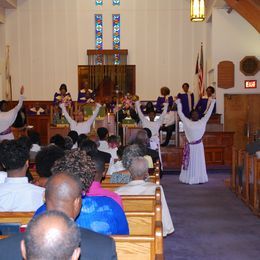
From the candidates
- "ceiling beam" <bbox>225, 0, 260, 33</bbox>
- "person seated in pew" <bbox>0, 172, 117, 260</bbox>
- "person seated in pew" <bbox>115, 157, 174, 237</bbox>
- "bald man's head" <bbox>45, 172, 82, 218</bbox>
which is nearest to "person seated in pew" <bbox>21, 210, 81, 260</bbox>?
"person seated in pew" <bbox>0, 172, 117, 260</bbox>

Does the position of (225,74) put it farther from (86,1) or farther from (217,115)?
(86,1)

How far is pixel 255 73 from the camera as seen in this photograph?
15242 mm

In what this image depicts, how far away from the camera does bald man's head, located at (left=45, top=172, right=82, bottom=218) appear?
2.38 meters

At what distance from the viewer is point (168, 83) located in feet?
62.4

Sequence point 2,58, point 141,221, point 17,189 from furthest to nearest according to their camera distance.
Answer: point 2,58
point 17,189
point 141,221

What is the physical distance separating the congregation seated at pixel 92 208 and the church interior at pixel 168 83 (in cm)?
89

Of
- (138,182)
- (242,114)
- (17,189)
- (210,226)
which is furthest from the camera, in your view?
(242,114)

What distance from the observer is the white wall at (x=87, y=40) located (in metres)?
18.9

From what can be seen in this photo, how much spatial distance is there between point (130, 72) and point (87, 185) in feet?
52.7

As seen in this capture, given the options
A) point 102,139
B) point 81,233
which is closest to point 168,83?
point 102,139

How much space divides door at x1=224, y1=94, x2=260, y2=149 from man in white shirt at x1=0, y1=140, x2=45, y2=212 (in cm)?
1211

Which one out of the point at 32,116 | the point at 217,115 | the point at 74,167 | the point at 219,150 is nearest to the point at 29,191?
the point at 74,167

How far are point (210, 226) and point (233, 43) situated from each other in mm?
9911

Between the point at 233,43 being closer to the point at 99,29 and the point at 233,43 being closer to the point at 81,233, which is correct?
the point at 99,29
